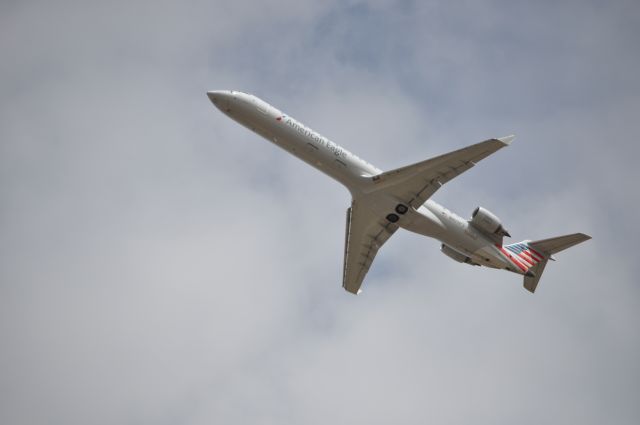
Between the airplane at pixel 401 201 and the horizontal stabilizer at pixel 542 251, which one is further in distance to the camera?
the horizontal stabilizer at pixel 542 251

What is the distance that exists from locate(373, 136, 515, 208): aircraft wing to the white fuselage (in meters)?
0.70

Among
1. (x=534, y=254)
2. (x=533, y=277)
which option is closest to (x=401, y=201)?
(x=534, y=254)

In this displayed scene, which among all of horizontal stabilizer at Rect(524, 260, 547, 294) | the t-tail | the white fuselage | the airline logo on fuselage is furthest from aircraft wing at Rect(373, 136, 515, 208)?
horizontal stabilizer at Rect(524, 260, 547, 294)

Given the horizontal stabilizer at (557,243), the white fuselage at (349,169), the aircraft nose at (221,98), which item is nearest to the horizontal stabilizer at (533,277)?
the horizontal stabilizer at (557,243)

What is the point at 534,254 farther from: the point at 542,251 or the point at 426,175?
the point at 426,175

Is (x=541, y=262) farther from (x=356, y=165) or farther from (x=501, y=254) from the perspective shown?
(x=356, y=165)

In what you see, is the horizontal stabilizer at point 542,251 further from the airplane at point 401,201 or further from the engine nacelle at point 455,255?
the engine nacelle at point 455,255

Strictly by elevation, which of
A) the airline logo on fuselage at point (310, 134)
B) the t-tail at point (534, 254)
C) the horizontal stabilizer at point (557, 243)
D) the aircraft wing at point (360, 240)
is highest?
the airline logo on fuselage at point (310, 134)

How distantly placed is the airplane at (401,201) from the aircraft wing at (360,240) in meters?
0.06

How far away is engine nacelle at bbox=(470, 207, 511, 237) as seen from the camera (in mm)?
37406

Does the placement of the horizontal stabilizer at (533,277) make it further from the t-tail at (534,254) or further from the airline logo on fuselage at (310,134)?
the airline logo on fuselage at (310,134)

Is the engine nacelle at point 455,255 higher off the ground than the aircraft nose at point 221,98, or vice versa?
the aircraft nose at point 221,98

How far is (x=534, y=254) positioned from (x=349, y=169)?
42.1ft

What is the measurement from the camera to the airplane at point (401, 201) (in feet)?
116
